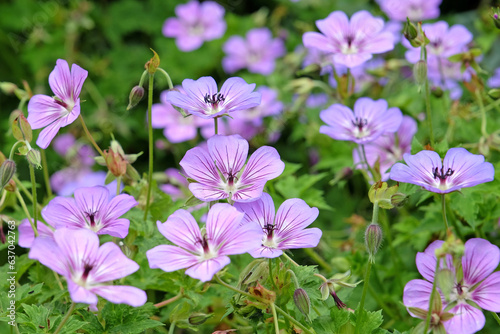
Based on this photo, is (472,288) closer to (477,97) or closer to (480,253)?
(480,253)

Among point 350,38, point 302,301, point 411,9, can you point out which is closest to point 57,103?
point 302,301

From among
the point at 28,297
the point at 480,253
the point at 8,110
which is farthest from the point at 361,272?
the point at 8,110

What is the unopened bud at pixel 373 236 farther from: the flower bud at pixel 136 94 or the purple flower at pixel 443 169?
the flower bud at pixel 136 94

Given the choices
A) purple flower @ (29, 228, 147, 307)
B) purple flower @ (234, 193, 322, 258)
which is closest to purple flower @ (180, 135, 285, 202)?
purple flower @ (234, 193, 322, 258)

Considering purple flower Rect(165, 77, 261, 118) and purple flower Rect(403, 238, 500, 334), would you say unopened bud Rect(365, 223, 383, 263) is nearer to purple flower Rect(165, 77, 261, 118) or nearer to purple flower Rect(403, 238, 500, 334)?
purple flower Rect(403, 238, 500, 334)

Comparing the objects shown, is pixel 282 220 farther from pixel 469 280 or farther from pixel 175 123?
pixel 175 123

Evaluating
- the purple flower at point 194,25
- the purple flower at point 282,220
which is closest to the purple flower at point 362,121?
the purple flower at point 282,220

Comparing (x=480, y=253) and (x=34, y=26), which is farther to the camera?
(x=34, y=26)
